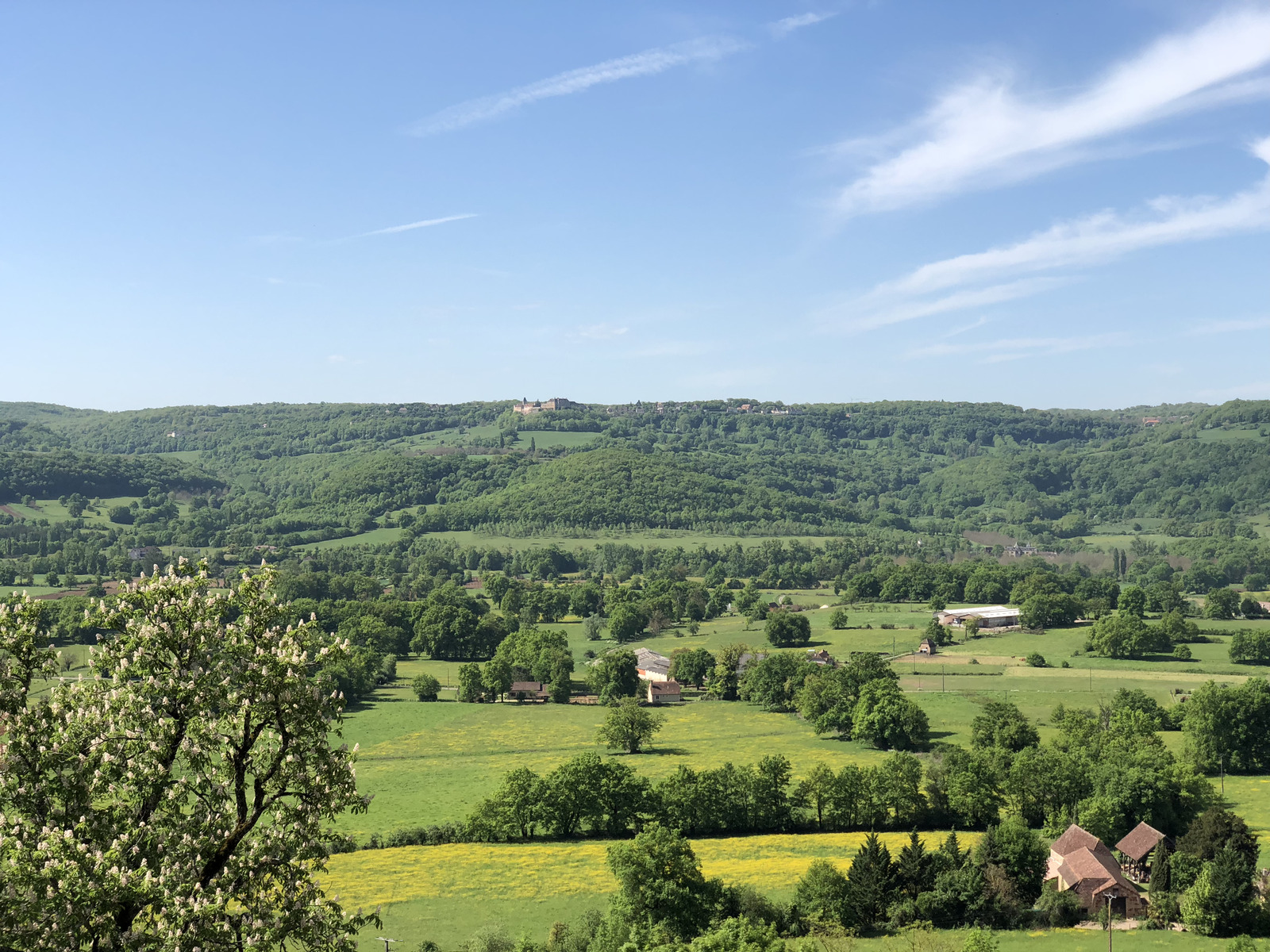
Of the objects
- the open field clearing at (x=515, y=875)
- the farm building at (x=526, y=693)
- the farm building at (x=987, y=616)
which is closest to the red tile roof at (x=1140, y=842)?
the open field clearing at (x=515, y=875)

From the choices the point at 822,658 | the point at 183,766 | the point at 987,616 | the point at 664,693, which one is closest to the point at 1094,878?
the point at 183,766

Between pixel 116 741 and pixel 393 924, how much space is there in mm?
29070

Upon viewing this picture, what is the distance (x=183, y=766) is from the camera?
12672mm

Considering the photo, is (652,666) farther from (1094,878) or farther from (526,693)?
(1094,878)

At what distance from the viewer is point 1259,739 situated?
59.8 meters

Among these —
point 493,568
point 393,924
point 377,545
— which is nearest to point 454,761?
point 393,924

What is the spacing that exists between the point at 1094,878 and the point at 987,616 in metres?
85.2

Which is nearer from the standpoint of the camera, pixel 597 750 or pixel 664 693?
pixel 597 750

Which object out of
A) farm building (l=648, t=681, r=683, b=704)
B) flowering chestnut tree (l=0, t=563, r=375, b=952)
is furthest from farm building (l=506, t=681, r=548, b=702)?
flowering chestnut tree (l=0, t=563, r=375, b=952)

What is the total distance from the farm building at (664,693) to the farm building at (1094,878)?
4775 cm

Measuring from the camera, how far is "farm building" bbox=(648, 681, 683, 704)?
87.9 m

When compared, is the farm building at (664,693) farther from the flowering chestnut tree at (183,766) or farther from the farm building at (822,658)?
the flowering chestnut tree at (183,766)

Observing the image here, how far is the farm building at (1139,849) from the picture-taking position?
4334cm

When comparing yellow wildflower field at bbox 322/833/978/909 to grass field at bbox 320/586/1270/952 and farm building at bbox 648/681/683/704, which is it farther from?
farm building at bbox 648/681/683/704
